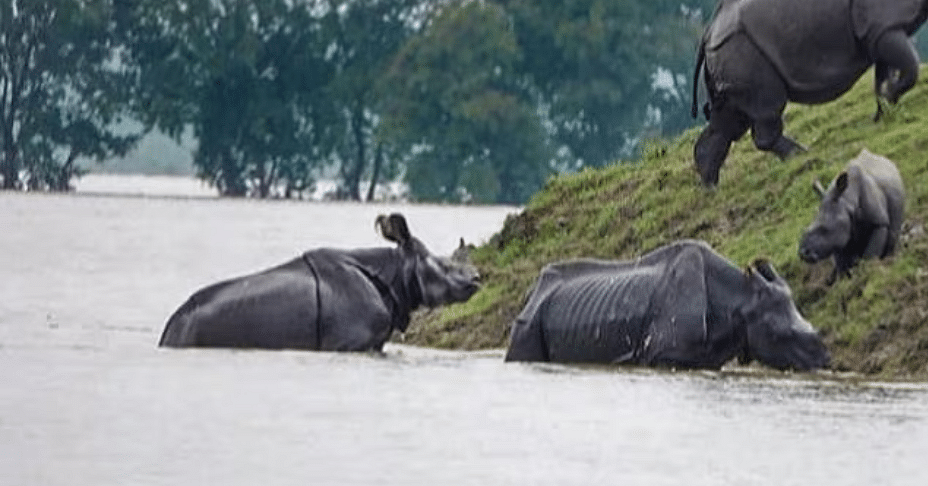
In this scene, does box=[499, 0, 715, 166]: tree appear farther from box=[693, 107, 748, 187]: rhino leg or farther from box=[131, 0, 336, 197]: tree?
box=[693, 107, 748, 187]: rhino leg

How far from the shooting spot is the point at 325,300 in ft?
86.5

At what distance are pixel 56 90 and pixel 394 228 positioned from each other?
8094 cm

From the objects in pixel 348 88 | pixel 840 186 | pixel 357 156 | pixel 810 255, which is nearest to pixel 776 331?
pixel 810 255

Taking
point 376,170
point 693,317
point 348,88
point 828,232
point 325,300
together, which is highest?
point 828,232

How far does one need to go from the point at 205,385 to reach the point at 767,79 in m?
9.90

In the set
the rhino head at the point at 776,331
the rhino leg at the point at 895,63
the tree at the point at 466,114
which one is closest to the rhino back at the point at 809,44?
the rhino leg at the point at 895,63

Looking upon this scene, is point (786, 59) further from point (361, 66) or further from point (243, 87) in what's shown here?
point (361, 66)

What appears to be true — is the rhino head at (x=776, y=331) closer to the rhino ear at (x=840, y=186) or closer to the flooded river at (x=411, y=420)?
the flooded river at (x=411, y=420)

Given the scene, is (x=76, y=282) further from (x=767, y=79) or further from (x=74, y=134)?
(x=74, y=134)

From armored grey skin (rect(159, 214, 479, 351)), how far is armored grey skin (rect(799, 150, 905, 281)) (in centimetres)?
252

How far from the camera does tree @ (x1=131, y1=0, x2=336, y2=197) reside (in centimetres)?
10525

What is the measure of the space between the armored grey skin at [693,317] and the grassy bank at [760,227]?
40.2 inches

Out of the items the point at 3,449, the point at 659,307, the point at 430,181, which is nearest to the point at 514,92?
the point at 430,181

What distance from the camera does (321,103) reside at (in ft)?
352
